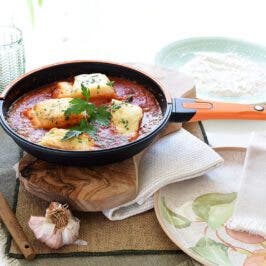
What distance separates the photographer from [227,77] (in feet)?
5.09

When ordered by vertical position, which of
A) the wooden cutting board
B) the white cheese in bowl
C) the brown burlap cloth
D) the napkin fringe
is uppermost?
the white cheese in bowl

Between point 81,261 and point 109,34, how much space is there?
3.61 feet

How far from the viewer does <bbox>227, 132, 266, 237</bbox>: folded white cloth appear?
1.07 meters

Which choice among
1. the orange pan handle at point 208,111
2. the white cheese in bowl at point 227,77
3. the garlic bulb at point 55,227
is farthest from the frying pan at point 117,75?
the white cheese in bowl at point 227,77

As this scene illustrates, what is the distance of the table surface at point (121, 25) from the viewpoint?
1.81 meters

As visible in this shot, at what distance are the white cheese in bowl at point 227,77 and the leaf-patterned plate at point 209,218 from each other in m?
0.27

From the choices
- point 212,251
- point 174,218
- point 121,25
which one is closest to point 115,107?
point 174,218

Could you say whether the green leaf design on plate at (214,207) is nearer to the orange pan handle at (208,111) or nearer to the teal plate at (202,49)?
the orange pan handle at (208,111)

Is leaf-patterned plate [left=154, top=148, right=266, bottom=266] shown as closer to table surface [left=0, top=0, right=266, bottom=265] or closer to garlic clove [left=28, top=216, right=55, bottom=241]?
garlic clove [left=28, top=216, right=55, bottom=241]

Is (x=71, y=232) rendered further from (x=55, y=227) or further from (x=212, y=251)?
(x=212, y=251)

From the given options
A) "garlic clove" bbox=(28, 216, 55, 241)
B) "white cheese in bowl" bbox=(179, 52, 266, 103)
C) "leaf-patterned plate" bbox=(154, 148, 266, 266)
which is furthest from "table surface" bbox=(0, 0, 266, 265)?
"garlic clove" bbox=(28, 216, 55, 241)

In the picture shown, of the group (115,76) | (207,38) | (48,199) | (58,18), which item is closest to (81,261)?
(48,199)

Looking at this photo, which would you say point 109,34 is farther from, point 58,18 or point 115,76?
point 115,76

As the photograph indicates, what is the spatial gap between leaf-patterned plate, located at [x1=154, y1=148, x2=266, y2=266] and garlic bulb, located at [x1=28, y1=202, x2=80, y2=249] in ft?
0.64
